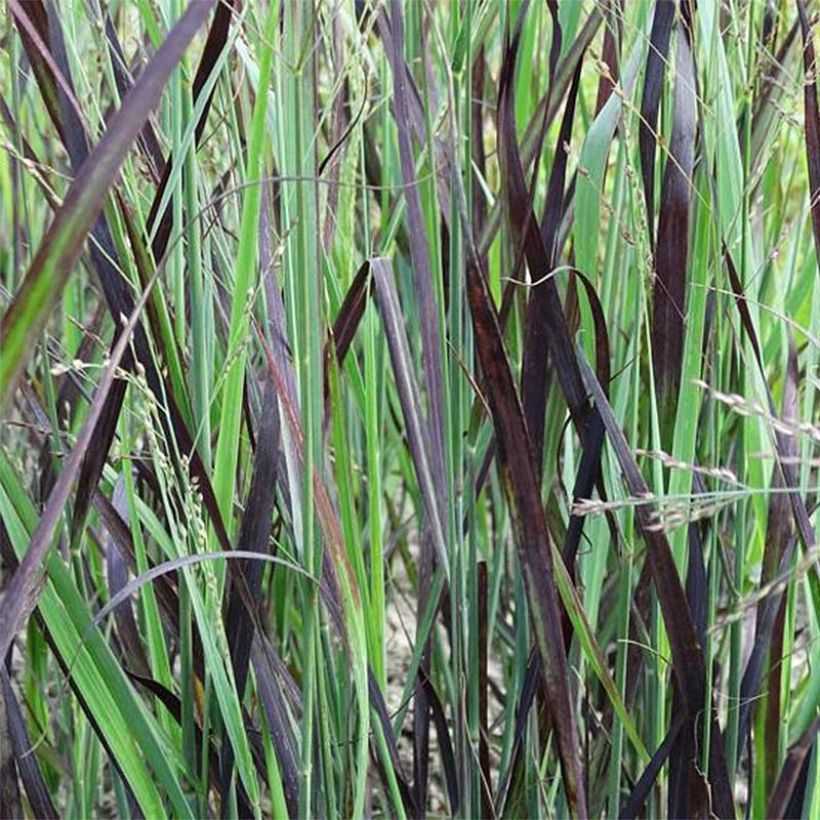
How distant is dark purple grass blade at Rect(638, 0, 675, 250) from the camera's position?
2.03 feet

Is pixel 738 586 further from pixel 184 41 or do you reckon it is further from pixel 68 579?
pixel 184 41

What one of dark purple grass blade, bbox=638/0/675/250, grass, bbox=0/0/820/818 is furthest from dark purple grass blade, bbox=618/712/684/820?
dark purple grass blade, bbox=638/0/675/250

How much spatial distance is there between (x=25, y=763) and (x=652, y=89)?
1.66 ft

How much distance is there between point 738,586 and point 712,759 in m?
0.11

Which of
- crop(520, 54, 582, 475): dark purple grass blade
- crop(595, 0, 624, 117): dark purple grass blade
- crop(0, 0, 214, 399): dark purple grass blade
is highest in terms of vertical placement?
crop(595, 0, 624, 117): dark purple grass blade

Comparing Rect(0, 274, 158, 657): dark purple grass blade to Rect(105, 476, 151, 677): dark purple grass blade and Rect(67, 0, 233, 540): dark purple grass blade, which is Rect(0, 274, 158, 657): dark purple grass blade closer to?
Rect(67, 0, 233, 540): dark purple grass blade

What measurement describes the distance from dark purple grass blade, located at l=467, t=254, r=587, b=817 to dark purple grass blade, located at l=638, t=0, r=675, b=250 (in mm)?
136

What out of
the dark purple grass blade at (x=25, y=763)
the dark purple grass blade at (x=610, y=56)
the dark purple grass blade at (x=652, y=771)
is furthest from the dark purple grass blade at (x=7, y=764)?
the dark purple grass blade at (x=610, y=56)

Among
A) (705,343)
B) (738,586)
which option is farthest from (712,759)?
(705,343)

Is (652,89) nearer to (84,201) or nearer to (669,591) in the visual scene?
(669,591)

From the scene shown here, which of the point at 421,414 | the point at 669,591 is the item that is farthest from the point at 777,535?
the point at 421,414

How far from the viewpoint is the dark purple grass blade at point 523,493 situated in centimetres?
55

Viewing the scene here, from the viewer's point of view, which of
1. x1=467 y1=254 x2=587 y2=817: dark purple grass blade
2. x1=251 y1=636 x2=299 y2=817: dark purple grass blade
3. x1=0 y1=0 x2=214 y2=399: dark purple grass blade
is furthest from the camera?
x1=251 y1=636 x2=299 y2=817: dark purple grass blade

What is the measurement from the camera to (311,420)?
0.54 metres
